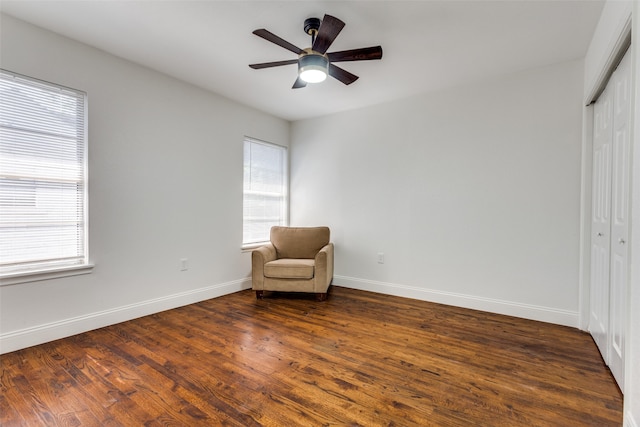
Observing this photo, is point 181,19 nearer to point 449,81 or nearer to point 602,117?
point 449,81

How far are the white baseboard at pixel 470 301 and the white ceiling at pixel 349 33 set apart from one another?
2398mm

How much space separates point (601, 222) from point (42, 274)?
444 centimetres

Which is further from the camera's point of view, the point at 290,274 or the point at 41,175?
the point at 290,274

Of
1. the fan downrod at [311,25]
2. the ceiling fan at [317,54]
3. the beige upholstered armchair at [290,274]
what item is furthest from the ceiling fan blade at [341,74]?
the beige upholstered armchair at [290,274]

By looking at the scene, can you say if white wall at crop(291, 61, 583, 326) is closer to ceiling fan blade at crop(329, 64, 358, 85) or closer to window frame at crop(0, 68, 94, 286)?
ceiling fan blade at crop(329, 64, 358, 85)

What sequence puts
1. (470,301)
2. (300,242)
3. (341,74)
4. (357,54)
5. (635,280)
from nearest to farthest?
(635,280) → (357,54) → (341,74) → (470,301) → (300,242)

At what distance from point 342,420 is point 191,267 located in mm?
Result: 2567

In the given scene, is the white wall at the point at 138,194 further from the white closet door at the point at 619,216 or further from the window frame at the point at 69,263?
the white closet door at the point at 619,216

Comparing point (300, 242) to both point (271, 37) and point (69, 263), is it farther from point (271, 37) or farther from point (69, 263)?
point (271, 37)

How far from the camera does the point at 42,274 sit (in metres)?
2.40

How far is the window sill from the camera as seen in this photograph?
7.41 ft

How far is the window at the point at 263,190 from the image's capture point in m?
4.23

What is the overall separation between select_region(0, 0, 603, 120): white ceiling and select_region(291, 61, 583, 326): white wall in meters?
0.39

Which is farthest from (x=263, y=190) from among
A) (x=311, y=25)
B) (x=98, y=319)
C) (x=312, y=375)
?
(x=312, y=375)
